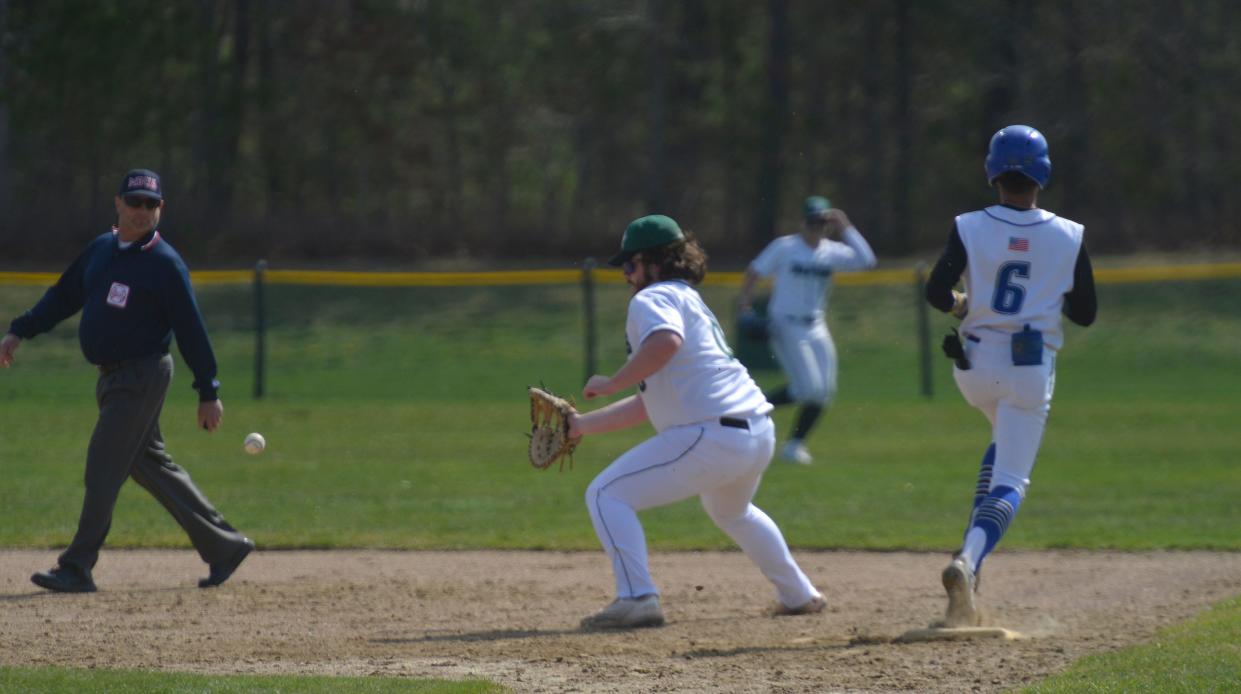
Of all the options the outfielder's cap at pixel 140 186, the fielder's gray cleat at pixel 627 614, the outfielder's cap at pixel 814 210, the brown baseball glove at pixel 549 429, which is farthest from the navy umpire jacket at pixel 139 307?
the outfielder's cap at pixel 814 210

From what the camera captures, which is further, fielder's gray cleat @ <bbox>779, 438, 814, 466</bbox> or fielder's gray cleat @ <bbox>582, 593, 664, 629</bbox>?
fielder's gray cleat @ <bbox>779, 438, 814, 466</bbox>

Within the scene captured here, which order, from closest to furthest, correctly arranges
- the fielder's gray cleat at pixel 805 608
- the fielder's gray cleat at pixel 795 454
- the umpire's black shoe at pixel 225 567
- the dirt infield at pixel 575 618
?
the dirt infield at pixel 575 618
the fielder's gray cleat at pixel 805 608
the umpire's black shoe at pixel 225 567
the fielder's gray cleat at pixel 795 454

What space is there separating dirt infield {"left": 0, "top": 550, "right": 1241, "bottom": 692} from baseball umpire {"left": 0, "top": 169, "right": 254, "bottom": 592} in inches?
16.1

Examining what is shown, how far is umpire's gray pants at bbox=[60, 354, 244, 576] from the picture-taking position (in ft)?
25.0

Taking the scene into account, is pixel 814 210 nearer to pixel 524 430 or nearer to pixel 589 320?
pixel 524 430

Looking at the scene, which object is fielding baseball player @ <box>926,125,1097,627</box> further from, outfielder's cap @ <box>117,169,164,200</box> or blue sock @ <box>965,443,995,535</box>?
outfielder's cap @ <box>117,169,164,200</box>

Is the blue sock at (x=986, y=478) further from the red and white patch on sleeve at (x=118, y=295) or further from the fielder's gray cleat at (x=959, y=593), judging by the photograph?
the red and white patch on sleeve at (x=118, y=295)

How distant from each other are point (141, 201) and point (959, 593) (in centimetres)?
400

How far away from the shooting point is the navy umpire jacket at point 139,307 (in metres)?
7.57

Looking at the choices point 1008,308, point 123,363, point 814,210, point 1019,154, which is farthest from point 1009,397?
point 814,210

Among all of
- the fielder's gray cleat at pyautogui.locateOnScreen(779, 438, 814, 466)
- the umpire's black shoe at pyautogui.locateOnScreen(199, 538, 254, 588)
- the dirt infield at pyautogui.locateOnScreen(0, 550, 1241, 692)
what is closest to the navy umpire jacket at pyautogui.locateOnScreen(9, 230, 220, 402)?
the umpire's black shoe at pyautogui.locateOnScreen(199, 538, 254, 588)

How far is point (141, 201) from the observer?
24.7 ft

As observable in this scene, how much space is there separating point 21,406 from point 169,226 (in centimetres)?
1292

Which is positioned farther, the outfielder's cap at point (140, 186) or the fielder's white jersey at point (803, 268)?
the fielder's white jersey at point (803, 268)
